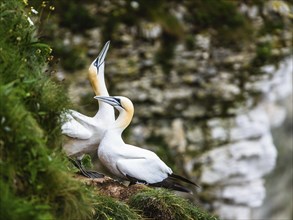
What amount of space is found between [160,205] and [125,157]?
1.82ft

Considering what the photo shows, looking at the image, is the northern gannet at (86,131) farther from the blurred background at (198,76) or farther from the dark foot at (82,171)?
the blurred background at (198,76)

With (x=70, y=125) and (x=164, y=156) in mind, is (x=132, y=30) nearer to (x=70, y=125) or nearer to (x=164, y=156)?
(x=164, y=156)

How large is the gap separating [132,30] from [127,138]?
2.61 metres

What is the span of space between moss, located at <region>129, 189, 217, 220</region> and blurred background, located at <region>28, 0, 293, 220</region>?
9.82 meters

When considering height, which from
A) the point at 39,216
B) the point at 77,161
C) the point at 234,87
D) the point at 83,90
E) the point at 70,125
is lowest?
the point at 234,87

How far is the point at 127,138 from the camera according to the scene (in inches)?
666

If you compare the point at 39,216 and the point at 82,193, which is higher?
the point at 39,216

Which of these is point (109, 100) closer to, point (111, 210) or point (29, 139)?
point (111, 210)

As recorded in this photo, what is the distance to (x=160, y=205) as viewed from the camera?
7289mm

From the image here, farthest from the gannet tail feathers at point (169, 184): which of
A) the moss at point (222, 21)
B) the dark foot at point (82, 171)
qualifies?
the moss at point (222, 21)

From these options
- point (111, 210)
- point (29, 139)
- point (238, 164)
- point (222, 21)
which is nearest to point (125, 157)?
point (111, 210)

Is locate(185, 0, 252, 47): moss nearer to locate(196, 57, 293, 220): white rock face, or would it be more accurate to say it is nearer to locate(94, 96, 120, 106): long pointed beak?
locate(196, 57, 293, 220): white rock face

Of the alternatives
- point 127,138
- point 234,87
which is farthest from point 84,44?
point 234,87

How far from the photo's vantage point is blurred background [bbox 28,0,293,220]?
1773cm
